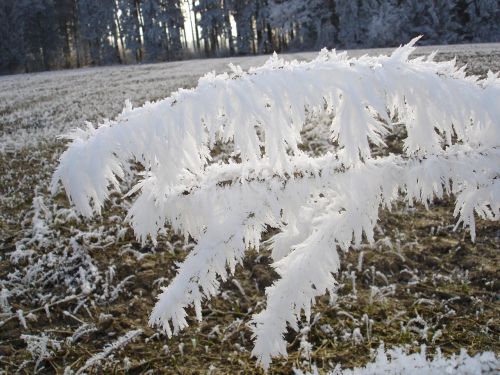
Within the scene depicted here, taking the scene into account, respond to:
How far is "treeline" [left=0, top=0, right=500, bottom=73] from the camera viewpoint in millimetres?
38062

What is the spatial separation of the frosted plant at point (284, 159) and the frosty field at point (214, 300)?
160cm

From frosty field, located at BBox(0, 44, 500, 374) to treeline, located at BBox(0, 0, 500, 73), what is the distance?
36.4m

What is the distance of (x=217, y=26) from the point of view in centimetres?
5512

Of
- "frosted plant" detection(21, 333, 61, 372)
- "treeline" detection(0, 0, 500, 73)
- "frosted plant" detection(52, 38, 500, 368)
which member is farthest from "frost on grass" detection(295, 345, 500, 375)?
"treeline" detection(0, 0, 500, 73)

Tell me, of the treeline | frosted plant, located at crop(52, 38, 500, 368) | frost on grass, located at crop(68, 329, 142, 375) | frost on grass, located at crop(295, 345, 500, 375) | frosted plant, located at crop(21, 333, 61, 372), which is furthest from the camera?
the treeline

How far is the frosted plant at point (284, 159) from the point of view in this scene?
140cm

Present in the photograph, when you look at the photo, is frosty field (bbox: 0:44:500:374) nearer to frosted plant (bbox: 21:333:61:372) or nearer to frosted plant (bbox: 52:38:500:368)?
frosted plant (bbox: 21:333:61:372)

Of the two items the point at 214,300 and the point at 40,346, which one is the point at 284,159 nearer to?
the point at 214,300

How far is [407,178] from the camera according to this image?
1.59m

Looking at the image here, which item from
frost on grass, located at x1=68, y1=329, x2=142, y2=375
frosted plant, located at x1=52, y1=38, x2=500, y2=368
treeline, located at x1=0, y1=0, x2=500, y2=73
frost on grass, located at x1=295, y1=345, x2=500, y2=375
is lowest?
frost on grass, located at x1=68, y1=329, x2=142, y2=375

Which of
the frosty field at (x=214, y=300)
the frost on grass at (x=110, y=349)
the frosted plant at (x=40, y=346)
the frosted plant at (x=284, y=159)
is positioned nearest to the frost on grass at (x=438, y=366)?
the frosty field at (x=214, y=300)

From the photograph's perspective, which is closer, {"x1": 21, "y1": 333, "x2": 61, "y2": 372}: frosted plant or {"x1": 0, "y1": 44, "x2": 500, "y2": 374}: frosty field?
{"x1": 0, "y1": 44, "x2": 500, "y2": 374}: frosty field

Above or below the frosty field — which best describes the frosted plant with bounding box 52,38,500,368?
above

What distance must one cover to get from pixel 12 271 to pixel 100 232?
1.04 m
